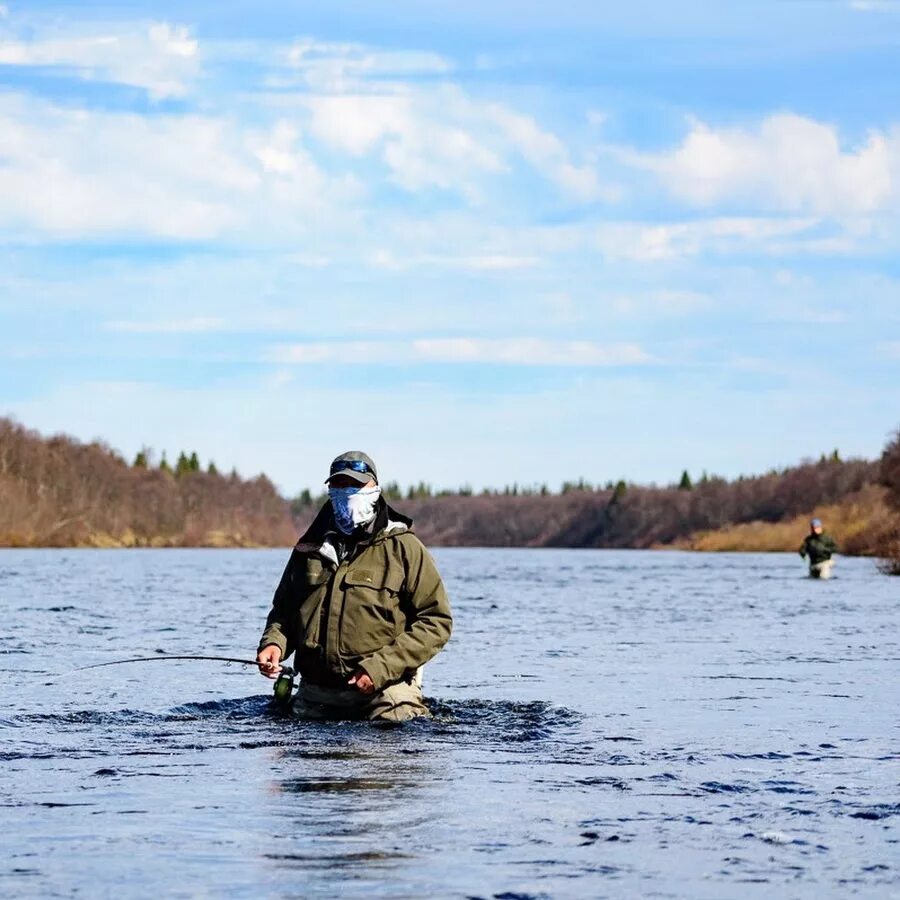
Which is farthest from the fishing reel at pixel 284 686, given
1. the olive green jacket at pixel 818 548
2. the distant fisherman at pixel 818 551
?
the olive green jacket at pixel 818 548

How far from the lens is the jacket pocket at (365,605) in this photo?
11.1 metres

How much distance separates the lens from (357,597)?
11125 mm

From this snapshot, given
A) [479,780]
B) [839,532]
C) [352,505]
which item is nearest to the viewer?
[479,780]

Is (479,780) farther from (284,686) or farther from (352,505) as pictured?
(284,686)

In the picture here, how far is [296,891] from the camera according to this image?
6.72m

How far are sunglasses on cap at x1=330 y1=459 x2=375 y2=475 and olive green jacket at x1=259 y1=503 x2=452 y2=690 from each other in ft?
1.02

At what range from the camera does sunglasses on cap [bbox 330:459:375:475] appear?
36.2 feet

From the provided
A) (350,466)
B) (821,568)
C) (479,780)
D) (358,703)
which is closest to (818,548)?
(821,568)

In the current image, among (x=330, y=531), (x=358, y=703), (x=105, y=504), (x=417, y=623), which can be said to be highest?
(x=105, y=504)

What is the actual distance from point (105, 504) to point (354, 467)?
5747 inches

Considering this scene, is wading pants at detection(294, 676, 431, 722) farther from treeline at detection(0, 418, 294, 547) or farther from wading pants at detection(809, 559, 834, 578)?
treeline at detection(0, 418, 294, 547)

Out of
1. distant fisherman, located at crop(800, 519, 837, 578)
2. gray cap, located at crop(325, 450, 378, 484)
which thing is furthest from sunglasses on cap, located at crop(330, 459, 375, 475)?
distant fisherman, located at crop(800, 519, 837, 578)

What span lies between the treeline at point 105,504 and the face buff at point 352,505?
122m

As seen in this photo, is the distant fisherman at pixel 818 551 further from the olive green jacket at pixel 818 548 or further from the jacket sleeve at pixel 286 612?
the jacket sleeve at pixel 286 612
